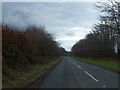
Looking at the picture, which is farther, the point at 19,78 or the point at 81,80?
the point at 81,80

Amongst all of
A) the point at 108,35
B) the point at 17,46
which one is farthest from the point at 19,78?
the point at 108,35

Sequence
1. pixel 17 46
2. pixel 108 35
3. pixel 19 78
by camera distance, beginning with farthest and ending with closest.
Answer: pixel 108 35 → pixel 17 46 → pixel 19 78

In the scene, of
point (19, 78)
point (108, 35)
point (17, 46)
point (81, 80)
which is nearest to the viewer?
point (19, 78)

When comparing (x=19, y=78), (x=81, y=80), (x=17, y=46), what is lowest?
(x=81, y=80)

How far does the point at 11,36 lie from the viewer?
33.3 meters

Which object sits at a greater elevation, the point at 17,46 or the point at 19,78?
the point at 17,46

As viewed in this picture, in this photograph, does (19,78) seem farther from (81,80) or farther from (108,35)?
(108,35)

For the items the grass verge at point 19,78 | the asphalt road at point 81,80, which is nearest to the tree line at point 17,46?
the grass verge at point 19,78

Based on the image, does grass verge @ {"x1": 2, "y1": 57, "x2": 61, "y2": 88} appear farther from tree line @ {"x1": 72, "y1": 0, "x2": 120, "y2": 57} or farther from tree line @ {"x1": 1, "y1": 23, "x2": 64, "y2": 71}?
tree line @ {"x1": 72, "y1": 0, "x2": 120, "y2": 57}

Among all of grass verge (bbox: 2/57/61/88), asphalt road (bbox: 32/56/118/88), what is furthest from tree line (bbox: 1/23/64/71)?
asphalt road (bbox: 32/56/118/88)

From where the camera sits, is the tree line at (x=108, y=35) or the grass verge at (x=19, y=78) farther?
the tree line at (x=108, y=35)

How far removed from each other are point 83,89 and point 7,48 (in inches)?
569

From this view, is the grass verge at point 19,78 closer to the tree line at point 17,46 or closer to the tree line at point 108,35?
the tree line at point 17,46

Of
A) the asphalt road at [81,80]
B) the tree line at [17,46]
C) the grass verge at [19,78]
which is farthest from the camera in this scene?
the tree line at [17,46]
